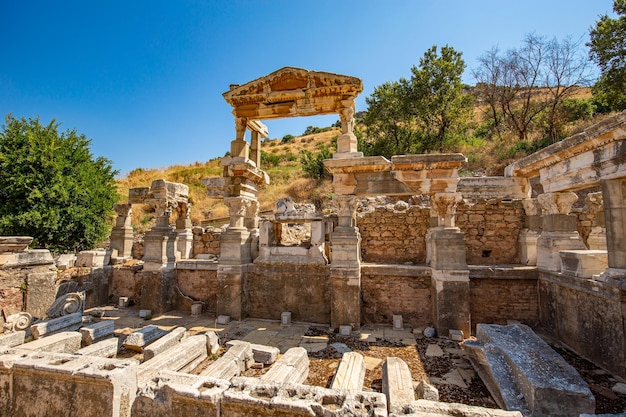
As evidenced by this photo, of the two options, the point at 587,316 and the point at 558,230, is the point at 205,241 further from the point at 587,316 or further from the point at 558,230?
the point at 587,316

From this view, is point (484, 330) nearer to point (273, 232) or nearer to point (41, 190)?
point (273, 232)

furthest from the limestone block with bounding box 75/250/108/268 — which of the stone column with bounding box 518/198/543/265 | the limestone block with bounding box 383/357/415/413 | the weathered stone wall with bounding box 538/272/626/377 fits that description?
the stone column with bounding box 518/198/543/265

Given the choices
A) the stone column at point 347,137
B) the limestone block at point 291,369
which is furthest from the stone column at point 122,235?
the limestone block at point 291,369

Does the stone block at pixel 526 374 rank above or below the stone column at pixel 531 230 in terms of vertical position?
below

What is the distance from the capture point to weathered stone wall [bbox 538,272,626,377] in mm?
4184

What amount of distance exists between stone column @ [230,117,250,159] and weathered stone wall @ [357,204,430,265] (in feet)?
13.1

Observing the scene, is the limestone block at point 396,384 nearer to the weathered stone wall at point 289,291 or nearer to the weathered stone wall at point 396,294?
the weathered stone wall at point 396,294

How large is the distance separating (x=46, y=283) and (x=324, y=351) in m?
6.42

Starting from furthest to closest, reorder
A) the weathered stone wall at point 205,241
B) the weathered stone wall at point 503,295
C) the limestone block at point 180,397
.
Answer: the weathered stone wall at point 205,241 < the weathered stone wall at point 503,295 < the limestone block at point 180,397

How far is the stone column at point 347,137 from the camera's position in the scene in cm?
667

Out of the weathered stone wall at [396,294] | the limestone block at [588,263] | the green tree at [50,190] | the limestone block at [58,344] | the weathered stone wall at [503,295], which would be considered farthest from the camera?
the green tree at [50,190]

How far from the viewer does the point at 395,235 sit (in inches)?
347

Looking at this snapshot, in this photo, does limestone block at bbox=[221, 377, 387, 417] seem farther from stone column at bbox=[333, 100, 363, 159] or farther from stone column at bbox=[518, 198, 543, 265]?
stone column at bbox=[518, 198, 543, 265]

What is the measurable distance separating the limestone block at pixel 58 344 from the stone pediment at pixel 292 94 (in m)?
5.99
